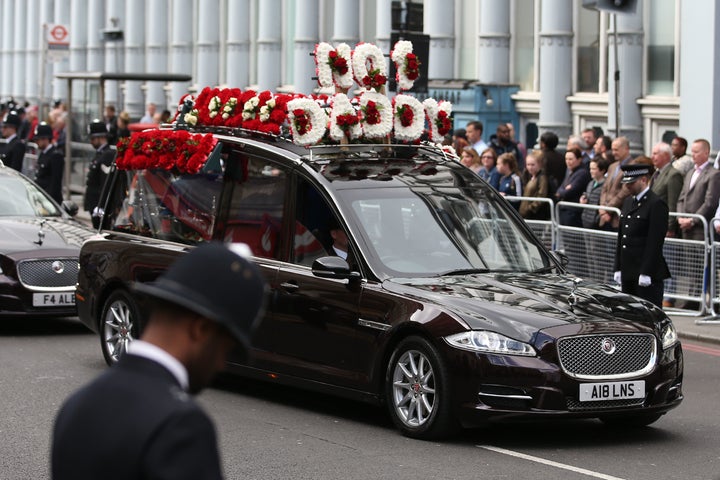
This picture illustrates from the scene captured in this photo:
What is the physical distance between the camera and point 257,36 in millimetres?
40531

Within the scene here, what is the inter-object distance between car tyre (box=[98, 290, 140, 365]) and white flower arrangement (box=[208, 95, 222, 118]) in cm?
148

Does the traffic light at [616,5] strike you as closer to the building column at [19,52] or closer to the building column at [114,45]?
the building column at [114,45]

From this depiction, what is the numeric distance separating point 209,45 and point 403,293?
34.4 m

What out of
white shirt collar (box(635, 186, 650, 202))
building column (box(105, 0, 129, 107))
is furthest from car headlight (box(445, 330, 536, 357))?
building column (box(105, 0, 129, 107))

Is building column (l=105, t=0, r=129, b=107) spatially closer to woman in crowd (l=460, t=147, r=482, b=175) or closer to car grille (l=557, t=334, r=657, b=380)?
woman in crowd (l=460, t=147, r=482, b=175)

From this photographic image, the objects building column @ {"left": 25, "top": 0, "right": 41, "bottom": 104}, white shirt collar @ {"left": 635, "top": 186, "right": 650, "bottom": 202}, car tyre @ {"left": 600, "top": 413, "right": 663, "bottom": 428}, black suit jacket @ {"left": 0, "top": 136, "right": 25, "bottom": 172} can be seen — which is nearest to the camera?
car tyre @ {"left": 600, "top": 413, "right": 663, "bottom": 428}

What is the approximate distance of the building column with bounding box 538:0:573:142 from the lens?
25703 mm

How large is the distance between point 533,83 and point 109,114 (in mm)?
8189

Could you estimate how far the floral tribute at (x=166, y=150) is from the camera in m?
10.9

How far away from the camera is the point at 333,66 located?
11.0 meters

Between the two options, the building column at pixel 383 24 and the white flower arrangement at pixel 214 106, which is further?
the building column at pixel 383 24

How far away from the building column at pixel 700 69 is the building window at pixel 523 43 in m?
8.91

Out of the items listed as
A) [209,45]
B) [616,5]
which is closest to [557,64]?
[616,5]

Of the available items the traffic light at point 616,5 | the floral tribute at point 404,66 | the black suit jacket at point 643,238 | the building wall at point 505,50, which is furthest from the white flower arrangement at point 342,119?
the building wall at point 505,50
